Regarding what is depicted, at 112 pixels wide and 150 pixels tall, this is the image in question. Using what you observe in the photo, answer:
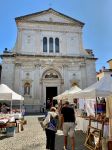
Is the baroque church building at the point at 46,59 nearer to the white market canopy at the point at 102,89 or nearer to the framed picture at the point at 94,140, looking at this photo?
the white market canopy at the point at 102,89

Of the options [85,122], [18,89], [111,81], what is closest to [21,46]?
[18,89]

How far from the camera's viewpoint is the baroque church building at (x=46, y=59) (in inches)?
1027

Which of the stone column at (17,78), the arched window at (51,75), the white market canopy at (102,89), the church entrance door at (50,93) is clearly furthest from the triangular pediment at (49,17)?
the white market canopy at (102,89)

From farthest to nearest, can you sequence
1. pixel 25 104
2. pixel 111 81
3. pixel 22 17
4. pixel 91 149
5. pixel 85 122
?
1. pixel 22 17
2. pixel 25 104
3. pixel 85 122
4. pixel 111 81
5. pixel 91 149

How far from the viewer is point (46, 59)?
27.0 meters

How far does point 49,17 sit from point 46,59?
6.25 meters

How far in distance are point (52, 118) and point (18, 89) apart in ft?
63.3

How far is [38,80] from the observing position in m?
26.5

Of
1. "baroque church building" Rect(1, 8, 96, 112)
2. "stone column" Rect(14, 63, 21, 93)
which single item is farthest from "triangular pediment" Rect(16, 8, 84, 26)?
"stone column" Rect(14, 63, 21, 93)

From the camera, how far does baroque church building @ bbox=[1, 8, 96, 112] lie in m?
26.1

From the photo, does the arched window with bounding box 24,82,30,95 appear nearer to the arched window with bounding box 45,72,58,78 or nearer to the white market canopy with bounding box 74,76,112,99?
the arched window with bounding box 45,72,58,78

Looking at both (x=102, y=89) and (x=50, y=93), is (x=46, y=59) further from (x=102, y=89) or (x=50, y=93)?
(x=102, y=89)

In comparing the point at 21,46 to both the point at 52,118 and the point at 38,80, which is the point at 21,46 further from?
the point at 52,118

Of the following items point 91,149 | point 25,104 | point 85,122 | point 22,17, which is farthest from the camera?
point 22,17
